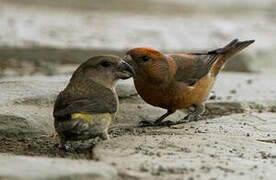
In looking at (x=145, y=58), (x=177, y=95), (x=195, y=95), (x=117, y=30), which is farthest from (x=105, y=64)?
(x=117, y=30)

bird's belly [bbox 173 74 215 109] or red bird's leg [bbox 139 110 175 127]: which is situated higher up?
bird's belly [bbox 173 74 215 109]

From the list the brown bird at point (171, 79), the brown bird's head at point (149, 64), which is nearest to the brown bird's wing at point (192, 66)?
the brown bird at point (171, 79)

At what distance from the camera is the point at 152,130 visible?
561 centimetres

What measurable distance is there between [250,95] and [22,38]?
3212 mm

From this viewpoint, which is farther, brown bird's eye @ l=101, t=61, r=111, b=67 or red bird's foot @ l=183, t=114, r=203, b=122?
red bird's foot @ l=183, t=114, r=203, b=122

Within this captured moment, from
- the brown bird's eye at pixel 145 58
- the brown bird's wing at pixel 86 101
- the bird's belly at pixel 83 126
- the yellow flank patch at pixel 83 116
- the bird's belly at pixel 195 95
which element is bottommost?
the bird's belly at pixel 195 95

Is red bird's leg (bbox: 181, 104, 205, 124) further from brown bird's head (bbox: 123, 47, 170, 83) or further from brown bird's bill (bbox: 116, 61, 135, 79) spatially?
brown bird's bill (bbox: 116, 61, 135, 79)

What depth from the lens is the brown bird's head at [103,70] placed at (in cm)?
524

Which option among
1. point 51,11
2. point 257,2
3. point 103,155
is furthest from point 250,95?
point 257,2

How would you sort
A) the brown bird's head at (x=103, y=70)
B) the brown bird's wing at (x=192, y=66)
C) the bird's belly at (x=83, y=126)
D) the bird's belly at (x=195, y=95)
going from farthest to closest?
the brown bird's wing at (x=192, y=66)
the bird's belly at (x=195, y=95)
the brown bird's head at (x=103, y=70)
the bird's belly at (x=83, y=126)

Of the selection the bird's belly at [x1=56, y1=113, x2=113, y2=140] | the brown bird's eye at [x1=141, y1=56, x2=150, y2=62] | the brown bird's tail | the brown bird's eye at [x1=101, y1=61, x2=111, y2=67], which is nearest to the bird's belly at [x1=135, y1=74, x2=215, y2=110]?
the brown bird's eye at [x1=141, y1=56, x2=150, y2=62]

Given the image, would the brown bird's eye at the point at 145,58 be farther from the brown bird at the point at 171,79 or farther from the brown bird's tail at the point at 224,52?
the brown bird's tail at the point at 224,52

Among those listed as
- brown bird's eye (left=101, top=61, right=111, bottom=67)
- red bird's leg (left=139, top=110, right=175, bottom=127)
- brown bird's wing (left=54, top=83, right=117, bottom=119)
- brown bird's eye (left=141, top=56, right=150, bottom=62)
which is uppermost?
brown bird's eye (left=101, top=61, right=111, bottom=67)

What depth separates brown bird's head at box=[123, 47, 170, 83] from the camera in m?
6.03
